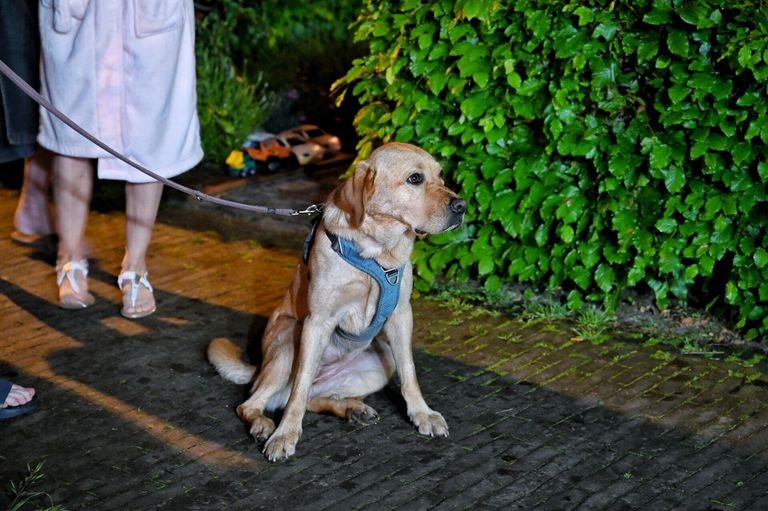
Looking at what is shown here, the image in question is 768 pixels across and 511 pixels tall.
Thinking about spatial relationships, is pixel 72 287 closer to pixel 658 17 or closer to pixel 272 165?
pixel 272 165

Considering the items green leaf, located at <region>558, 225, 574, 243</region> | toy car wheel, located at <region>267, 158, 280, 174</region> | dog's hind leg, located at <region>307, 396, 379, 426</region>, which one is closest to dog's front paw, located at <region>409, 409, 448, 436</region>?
dog's hind leg, located at <region>307, 396, 379, 426</region>

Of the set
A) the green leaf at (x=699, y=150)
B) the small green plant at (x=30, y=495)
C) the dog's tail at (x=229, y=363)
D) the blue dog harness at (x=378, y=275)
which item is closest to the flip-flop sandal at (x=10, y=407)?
the small green plant at (x=30, y=495)

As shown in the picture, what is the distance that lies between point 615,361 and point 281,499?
7.19 feet

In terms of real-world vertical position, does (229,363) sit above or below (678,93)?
below

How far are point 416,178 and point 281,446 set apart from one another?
130cm

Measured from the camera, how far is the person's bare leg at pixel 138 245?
576 cm

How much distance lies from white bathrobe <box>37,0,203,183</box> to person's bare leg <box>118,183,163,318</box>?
17 centimetres

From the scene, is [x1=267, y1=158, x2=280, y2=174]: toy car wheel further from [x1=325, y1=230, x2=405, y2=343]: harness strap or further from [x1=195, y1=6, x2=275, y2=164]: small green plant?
[x1=325, y1=230, x2=405, y2=343]: harness strap

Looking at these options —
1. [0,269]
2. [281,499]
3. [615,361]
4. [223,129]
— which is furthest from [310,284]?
[223,129]

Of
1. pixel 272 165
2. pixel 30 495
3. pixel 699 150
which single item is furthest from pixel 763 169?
pixel 272 165

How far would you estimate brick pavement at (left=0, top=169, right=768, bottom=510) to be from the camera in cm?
389

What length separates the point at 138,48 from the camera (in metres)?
5.34

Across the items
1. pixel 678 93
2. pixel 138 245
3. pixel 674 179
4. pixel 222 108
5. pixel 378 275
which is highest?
pixel 678 93

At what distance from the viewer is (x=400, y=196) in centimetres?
414
